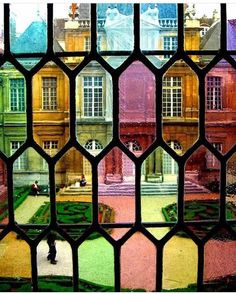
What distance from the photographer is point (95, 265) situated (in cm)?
333

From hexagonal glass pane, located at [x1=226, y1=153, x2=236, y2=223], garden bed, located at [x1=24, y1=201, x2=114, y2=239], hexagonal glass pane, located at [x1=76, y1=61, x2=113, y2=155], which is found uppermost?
hexagonal glass pane, located at [x1=76, y1=61, x2=113, y2=155]

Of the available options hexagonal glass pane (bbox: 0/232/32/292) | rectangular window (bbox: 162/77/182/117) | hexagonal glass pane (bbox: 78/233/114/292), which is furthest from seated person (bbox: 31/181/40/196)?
rectangular window (bbox: 162/77/182/117)

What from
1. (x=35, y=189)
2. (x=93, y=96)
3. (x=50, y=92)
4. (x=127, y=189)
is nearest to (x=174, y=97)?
(x=93, y=96)

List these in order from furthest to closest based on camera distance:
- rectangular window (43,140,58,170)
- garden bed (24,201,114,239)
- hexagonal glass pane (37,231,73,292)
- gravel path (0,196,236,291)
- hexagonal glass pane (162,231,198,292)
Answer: garden bed (24,201,114,239)
gravel path (0,196,236,291)
hexagonal glass pane (162,231,198,292)
hexagonal glass pane (37,231,73,292)
rectangular window (43,140,58,170)

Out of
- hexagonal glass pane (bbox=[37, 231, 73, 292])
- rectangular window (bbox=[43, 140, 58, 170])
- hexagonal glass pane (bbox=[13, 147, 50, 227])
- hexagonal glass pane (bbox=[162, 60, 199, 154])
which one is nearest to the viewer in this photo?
rectangular window (bbox=[43, 140, 58, 170])

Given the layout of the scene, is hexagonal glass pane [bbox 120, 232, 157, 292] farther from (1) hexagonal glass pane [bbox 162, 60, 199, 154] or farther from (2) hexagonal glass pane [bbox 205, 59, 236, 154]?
(2) hexagonal glass pane [bbox 205, 59, 236, 154]

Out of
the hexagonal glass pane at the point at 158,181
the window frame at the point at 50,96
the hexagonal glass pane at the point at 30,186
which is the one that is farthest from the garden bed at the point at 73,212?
the window frame at the point at 50,96

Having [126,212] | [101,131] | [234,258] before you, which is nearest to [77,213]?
[126,212]

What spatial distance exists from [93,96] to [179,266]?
3.83 meters

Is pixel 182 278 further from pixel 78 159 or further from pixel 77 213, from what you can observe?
pixel 78 159

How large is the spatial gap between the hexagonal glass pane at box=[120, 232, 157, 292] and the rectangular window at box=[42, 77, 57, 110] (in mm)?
2619

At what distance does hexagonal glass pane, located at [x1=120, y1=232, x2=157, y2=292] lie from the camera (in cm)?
276

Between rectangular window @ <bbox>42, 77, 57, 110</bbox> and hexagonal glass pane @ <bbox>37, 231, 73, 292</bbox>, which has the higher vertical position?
rectangular window @ <bbox>42, 77, 57, 110</bbox>

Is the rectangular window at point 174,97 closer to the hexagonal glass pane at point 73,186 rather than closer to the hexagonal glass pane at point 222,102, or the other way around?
the hexagonal glass pane at point 222,102
